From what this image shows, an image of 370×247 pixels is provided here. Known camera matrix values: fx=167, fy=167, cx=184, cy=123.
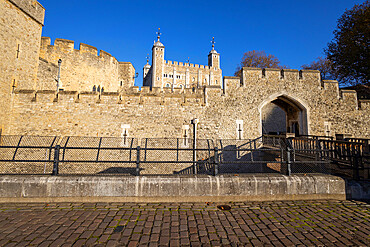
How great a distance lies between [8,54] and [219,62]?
234 ft

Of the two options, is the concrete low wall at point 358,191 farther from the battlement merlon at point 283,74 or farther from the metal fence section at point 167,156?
the battlement merlon at point 283,74

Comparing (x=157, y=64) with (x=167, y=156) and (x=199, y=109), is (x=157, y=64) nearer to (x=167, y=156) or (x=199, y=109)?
(x=199, y=109)

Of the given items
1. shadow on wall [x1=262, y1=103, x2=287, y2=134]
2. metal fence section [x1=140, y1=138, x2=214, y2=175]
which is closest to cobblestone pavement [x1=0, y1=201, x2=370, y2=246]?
metal fence section [x1=140, y1=138, x2=214, y2=175]

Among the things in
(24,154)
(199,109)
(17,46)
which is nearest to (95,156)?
(24,154)

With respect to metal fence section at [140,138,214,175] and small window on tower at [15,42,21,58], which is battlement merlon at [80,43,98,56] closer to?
small window on tower at [15,42,21,58]

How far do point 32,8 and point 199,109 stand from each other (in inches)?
556

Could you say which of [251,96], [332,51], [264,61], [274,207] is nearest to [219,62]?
[264,61]

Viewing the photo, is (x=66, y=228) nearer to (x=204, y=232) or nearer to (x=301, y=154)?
(x=204, y=232)

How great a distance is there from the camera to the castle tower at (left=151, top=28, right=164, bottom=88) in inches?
2358

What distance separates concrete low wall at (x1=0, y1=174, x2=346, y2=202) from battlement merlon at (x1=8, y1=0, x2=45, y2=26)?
42.8 feet

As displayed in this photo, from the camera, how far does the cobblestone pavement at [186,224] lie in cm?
292

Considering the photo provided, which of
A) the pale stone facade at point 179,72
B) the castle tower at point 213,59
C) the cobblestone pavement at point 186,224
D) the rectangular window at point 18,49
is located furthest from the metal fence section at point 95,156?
the castle tower at point 213,59

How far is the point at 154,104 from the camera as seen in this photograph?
12477 millimetres

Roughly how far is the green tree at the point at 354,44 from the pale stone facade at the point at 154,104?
5.08 metres
